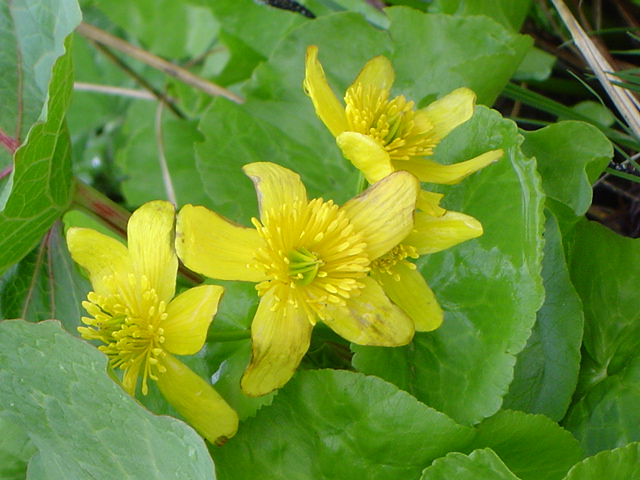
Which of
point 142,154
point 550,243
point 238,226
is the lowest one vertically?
point 142,154

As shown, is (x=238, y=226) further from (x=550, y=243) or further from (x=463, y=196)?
(x=550, y=243)

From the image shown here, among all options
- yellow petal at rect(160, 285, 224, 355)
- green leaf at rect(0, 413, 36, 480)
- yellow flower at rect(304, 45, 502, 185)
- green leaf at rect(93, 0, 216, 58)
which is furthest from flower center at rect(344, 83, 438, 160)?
green leaf at rect(93, 0, 216, 58)

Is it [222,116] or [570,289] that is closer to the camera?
[570,289]

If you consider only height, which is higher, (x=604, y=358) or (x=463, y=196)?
(x=463, y=196)

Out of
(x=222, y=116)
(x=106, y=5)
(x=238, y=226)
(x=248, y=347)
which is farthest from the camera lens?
(x=106, y=5)

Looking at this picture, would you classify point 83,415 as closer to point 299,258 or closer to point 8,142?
point 299,258

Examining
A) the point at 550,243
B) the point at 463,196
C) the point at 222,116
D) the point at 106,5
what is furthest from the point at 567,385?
the point at 106,5

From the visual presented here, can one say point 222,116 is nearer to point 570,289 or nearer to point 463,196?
point 463,196

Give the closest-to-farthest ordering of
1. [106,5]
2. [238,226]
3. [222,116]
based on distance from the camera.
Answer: [238,226], [222,116], [106,5]
